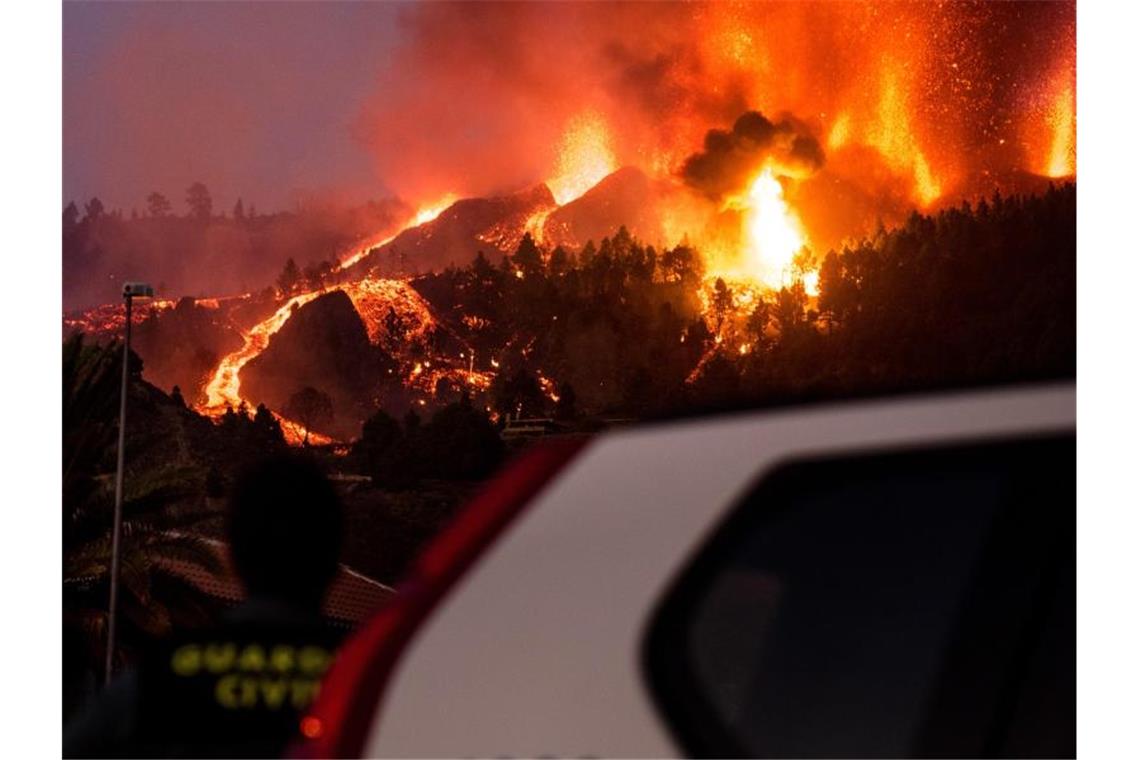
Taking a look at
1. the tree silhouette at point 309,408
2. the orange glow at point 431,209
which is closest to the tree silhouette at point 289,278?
the tree silhouette at point 309,408

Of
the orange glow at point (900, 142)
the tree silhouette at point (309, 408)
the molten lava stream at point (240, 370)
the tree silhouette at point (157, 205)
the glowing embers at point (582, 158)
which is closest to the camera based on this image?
the tree silhouette at point (157, 205)

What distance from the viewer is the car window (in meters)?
1.53

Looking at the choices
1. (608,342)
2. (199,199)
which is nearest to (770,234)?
(608,342)

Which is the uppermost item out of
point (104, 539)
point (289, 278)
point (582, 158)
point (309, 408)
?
point (582, 158)

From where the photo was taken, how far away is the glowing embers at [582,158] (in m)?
42.5

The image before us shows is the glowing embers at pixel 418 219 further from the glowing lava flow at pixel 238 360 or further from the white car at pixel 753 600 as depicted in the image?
the white car at pixel 753 600

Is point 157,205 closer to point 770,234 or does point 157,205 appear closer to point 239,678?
point 770,234

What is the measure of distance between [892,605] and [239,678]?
0.83 meters

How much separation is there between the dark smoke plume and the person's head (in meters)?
43.3

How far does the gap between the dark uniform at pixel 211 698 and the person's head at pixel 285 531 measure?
13 cm

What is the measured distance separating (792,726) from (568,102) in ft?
140

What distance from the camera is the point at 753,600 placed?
161 cm

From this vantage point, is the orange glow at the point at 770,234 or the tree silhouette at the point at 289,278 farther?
the tree silhouette at the point at 289,278
